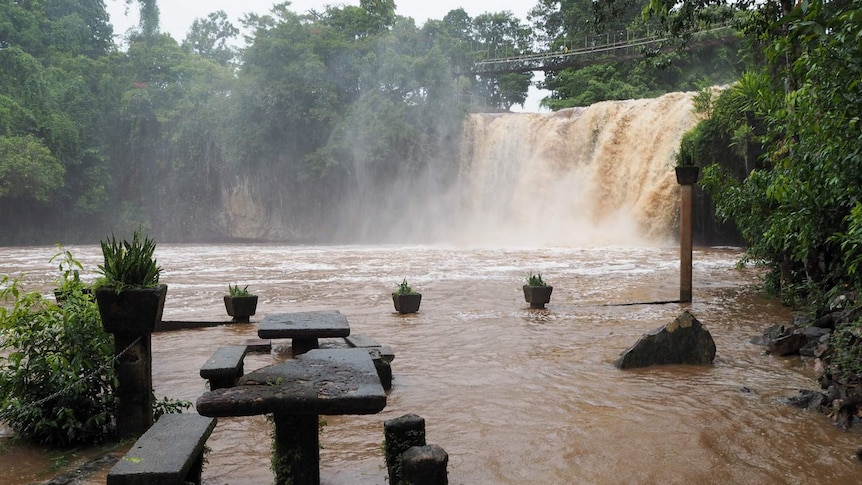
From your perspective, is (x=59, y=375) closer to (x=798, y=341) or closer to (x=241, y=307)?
(x=241, y=307)

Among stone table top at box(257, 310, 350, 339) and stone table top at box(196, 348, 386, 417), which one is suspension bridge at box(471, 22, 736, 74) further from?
stone table top at box(196, 348, 386, 417)

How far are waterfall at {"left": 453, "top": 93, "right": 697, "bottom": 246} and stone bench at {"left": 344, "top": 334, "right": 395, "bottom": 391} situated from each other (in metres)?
19.6

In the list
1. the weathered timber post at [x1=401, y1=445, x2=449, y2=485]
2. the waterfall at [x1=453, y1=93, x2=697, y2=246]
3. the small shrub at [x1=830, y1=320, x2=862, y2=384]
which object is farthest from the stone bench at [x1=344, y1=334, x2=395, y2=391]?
the waterfall at [x1=453, y1=93, x2=697, y2=246]

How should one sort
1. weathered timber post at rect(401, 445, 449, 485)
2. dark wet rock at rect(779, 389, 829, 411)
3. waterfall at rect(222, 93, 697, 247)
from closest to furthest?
1. weathered timber post at rect(401, 445, 449, 485)
2. dark wet rock at rect(779, 389, 829, 411)
3. waterfall at rect(222, 93, 697, 247)

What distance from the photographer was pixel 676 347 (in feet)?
21.5

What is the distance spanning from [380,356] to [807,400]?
357 cm

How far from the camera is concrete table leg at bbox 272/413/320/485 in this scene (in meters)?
3.36

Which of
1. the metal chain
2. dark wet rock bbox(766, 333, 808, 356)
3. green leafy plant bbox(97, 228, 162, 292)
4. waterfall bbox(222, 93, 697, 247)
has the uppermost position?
waterfall bbox(222, 93, 697, 247)

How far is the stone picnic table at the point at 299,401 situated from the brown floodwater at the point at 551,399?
45cm

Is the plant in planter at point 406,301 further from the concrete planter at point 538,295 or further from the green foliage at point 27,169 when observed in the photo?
the green foliage at point 27,169

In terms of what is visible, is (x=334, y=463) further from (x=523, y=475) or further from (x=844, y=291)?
(x=844, y=291)

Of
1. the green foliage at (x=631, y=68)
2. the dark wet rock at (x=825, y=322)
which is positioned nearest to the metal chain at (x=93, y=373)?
the dark wet rock at (x=825, y=322)

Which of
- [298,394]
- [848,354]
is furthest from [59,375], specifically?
[848,354]

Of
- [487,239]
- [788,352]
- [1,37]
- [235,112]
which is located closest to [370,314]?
[788,352]
